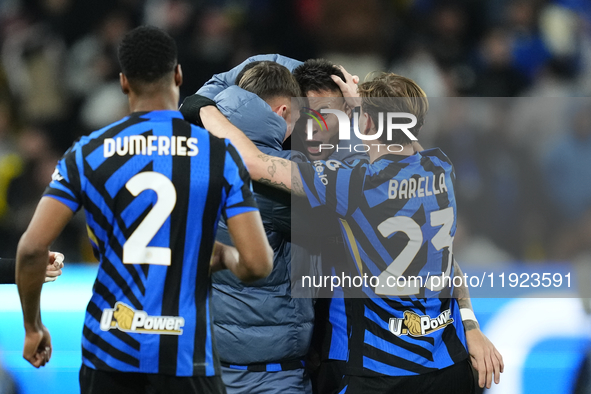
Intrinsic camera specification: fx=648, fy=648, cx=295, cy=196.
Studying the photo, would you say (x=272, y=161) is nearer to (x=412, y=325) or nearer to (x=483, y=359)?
(x=412, y=325)

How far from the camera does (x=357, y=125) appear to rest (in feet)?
9.43

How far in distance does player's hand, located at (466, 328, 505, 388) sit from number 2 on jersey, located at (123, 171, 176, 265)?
133 cm

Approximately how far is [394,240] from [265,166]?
568 mm

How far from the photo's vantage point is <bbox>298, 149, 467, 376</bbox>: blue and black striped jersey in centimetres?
241

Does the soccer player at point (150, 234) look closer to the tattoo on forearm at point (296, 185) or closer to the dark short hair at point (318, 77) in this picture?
the tattoo on forearm at point (296, 185)

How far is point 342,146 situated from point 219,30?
431cm

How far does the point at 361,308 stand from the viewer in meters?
2.48

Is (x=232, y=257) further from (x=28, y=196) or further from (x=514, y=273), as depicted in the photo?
(x=28, y=196)

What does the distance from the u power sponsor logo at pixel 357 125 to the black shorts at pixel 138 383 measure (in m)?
1.14

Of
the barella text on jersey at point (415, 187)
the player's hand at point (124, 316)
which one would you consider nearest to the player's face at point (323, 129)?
the barella text on jersey at point (415, 187)

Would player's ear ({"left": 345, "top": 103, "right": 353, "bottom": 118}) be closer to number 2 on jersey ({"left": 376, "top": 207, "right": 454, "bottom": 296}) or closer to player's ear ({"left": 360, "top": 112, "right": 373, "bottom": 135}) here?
player's ear ({"left": 360, "top": 112, "right": 373, "bottom": 135})

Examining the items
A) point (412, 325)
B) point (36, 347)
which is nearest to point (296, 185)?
point (412, 325)

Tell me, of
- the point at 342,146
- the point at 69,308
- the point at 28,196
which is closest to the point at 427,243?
the point at 342,146

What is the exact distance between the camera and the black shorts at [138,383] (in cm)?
192
